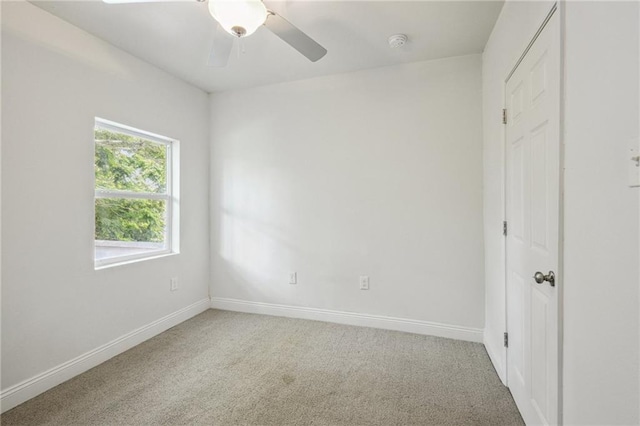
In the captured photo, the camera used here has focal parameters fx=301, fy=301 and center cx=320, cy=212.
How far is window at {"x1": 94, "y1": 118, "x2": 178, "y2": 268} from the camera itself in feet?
8.16

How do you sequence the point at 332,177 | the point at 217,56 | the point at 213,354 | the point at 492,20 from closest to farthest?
the point at 217,56
the point at 492,20
the point at 213,354
the point at 332,177

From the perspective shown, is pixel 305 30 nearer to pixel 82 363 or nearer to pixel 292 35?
pixel 292 35

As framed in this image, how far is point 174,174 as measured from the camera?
3166 millimetres

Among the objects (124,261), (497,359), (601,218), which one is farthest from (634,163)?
(124,261)

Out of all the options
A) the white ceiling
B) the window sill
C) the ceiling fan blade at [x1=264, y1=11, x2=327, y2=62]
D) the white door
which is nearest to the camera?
the white door

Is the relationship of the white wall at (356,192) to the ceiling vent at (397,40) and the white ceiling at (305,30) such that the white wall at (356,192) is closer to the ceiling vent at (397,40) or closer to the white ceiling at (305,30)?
the white ceiling at (305,30)

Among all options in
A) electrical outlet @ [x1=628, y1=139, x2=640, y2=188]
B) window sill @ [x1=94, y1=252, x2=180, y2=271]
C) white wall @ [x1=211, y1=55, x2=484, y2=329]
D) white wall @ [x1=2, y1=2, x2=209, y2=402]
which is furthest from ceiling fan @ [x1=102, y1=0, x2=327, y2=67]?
window sill @ [x1=94, y1=252, x2=180, y2=271]

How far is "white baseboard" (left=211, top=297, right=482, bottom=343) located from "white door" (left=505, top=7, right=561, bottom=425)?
2.49ft

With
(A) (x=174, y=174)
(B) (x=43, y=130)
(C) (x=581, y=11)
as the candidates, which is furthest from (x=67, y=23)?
(C) (x=581, y=11)

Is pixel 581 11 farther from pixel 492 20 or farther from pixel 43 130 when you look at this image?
pixel 43 130

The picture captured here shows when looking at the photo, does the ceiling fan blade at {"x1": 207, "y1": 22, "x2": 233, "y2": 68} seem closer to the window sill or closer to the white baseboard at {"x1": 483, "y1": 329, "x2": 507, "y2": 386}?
the window sill

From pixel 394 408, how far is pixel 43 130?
9.42 feet

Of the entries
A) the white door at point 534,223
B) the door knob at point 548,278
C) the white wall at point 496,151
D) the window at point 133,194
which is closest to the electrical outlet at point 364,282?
the white wall at point 496,151

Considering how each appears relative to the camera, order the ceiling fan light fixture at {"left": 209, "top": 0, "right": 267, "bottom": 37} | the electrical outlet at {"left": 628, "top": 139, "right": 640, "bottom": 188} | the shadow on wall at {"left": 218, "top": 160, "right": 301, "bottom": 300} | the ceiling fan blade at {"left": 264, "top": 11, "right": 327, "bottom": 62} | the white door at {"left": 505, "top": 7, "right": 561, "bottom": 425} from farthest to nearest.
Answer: the shadow on wall at {"left": 218, "top": 160, "right": 301, "bottom": 300}, the ceiling fan blade at {"left": 264, "top": 11, "right": 327, "bottom": 62}, the ceiling fan light fixture at {"left": 209, "top": 0, "right": 267, "bottom": 37}, the white door at {"left": 505, "top": 7, "right": 561, "bottom": 425}, the electrical outlet at {"left": 628, "top": 139, "right": 640, "bottom": 188}
